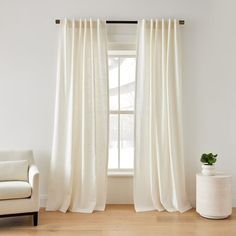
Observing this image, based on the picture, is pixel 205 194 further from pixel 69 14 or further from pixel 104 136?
pixel 69 14

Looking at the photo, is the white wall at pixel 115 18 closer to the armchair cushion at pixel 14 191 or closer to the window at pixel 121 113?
the window at pixel 121 113

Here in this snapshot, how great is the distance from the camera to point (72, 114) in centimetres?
395

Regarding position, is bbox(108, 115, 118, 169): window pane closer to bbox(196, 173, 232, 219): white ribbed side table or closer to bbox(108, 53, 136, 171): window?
bbox(108, 53, 136, 171): window

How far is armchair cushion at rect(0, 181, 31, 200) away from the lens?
3.21 meters

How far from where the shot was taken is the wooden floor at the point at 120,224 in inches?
124

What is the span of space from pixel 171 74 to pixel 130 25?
3.01 feet

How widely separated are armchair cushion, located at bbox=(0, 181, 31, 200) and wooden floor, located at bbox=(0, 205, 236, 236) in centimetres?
35

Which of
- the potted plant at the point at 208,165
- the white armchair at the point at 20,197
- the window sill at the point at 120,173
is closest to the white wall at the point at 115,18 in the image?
the window sill at the point at 120,173

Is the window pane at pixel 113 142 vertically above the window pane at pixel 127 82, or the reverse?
the window pane at pixel 127 82

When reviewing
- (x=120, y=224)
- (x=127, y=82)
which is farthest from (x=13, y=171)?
(x=127, y=82)

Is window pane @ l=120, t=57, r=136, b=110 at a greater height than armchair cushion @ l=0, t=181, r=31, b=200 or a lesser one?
greater

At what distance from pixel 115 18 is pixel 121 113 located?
1.34 meters

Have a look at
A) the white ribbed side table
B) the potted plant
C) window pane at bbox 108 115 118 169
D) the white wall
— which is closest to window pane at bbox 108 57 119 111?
window pane at bbox 108 115 118 169

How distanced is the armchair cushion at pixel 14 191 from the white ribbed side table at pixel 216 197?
2037mm
